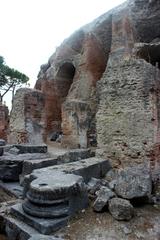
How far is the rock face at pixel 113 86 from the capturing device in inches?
223

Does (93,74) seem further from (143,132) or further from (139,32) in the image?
(143,132)

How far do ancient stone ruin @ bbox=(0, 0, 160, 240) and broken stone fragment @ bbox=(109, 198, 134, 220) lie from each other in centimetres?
1

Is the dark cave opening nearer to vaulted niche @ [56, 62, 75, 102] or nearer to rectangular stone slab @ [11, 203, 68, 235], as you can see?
vaulted niche @ [56, 62, 75, 102]

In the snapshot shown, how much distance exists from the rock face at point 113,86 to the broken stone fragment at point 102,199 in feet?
6.42

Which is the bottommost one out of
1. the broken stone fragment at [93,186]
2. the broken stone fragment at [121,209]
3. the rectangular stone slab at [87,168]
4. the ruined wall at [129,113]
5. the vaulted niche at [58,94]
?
the broken stone fragment at [121,209]

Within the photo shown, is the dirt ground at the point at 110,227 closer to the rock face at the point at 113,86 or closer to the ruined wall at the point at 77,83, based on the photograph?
the rock face at the point at 113,86

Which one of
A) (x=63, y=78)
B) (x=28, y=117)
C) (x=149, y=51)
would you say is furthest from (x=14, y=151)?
(x=63, y=78)

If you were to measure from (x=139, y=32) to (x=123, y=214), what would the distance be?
9649mm

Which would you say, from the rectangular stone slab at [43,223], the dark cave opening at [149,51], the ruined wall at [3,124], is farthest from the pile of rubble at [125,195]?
the ruined wall at [3,124]

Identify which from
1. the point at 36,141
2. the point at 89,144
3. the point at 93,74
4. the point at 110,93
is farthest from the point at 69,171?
the point at 93,74

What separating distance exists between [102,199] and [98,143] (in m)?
2.67

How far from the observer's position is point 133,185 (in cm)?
400

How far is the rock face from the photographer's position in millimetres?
5652

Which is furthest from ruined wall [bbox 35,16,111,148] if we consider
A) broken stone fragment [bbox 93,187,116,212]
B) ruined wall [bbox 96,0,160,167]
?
broken stone fragment [bbox 93,187,116,212]
